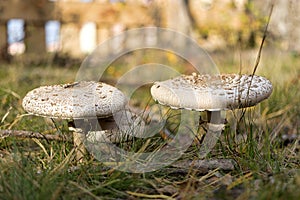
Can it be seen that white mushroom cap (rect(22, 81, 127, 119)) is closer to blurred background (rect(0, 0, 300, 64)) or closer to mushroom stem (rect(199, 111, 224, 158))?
mushroom stem (rect(199, 111, 224, 158))

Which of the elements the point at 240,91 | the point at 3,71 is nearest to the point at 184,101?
the point at 240,91

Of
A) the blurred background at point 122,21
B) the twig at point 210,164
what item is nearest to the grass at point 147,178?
the twig at point 210,164

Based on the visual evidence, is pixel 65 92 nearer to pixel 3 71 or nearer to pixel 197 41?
pixel 3 71

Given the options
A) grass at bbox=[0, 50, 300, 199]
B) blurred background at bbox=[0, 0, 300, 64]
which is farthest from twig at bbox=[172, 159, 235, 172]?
blurred background at bbox=[0, 0, 300, 64]

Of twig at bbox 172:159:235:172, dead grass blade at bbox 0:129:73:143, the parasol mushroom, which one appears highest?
the parasol mushroom

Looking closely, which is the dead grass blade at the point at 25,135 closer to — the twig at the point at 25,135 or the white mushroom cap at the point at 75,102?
the twig at the point at 25,135

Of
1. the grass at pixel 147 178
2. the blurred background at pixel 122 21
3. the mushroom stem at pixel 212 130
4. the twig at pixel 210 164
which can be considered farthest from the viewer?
the blurred background at pixel 122 21
